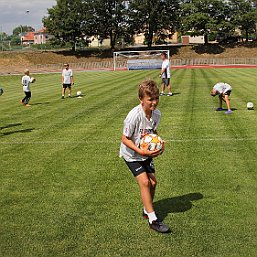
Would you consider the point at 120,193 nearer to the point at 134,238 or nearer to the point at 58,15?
the point at 134,238

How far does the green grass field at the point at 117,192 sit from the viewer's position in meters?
4.79

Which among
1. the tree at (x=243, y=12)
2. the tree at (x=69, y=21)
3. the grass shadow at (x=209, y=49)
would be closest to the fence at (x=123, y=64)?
the grass shadow at (x=209, y=49)

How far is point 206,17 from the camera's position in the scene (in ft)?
236

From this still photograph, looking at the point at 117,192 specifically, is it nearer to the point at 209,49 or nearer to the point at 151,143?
the point at 151,143

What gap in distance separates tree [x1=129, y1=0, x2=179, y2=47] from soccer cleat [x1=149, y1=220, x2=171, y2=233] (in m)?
74.9

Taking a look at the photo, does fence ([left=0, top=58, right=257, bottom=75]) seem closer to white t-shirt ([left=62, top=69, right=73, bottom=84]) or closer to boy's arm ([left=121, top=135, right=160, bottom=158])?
white t-shirt ([left=62, top=69, right=73, bottom=84])

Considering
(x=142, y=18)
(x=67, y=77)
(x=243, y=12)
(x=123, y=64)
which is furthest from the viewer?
(x=142, y=18)

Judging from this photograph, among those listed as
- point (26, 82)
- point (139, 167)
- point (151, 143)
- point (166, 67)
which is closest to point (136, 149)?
point (151, 143)

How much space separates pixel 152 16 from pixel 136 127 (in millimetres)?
75481

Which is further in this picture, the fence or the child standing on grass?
the fence

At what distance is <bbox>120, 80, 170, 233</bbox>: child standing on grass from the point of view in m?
4.88

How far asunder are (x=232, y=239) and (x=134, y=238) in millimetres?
1220

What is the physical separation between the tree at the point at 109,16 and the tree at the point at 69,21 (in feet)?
5.47

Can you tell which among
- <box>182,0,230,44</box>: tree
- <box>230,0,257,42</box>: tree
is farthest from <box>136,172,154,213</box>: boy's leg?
<box>230,0,257,42</box>: tree
